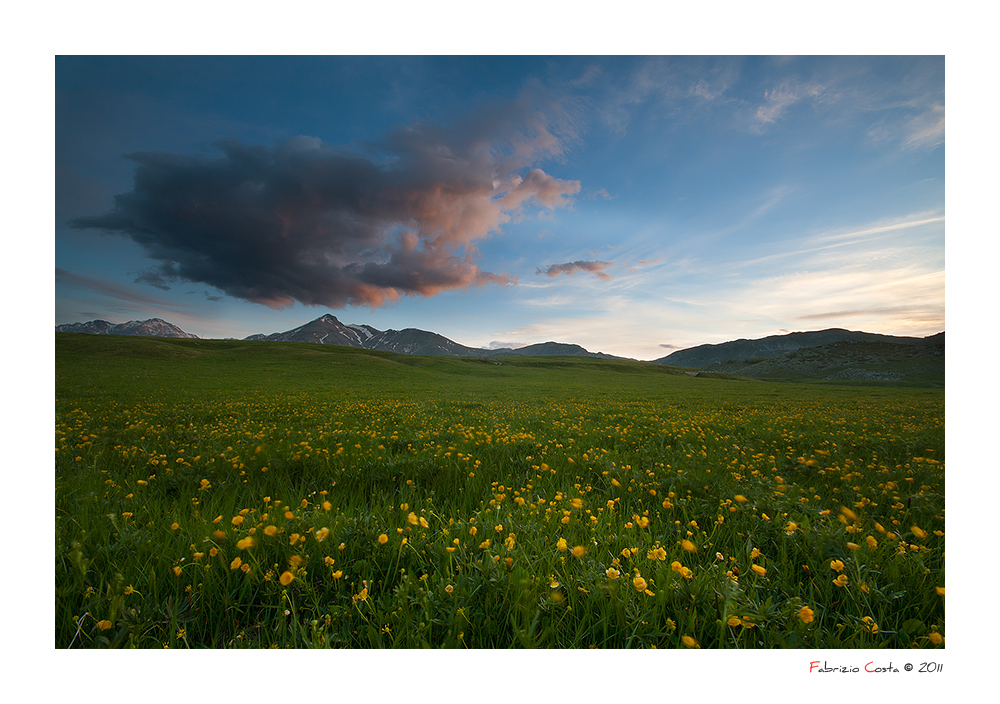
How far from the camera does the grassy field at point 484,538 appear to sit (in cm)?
170

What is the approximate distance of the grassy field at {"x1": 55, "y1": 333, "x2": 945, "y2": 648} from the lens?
5.57ft

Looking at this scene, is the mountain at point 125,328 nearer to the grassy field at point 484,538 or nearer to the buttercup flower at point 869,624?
the grassy field at point 484,538

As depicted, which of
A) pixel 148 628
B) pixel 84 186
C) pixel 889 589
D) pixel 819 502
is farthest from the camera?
pixel 84 186

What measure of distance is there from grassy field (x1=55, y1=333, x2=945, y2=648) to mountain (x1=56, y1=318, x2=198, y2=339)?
0.65 feet

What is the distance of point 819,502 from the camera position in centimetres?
323

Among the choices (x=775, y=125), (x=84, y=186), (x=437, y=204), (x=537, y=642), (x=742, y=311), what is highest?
(x=775, y=125)

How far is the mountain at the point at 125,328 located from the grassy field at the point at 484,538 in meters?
0.20

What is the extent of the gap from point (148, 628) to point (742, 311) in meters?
6.02

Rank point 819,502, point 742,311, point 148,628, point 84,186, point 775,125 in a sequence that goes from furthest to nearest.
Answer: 1. point 742,311
2. point 775,125
3. point 84,186
4. point 819,502
5. point 148,628

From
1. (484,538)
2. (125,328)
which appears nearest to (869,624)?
(484,538)

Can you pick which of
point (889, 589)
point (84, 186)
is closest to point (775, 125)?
point (889, 589)

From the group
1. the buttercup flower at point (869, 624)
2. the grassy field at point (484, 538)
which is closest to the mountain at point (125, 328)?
the grassy field at point (484, 538)

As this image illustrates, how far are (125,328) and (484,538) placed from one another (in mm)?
5394

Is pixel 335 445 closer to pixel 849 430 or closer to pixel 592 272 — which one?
pixel 592 272
